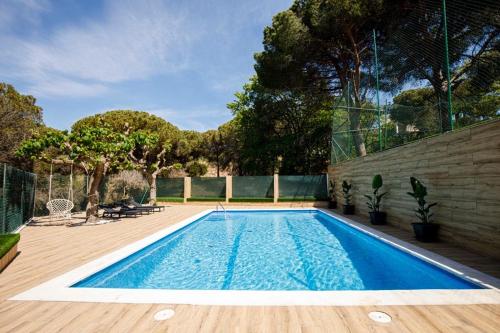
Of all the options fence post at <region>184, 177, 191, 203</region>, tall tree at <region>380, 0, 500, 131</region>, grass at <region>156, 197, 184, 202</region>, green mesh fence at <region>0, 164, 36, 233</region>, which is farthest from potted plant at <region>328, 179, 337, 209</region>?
green mesh fence at <region>0, 164, 36, 233</region>

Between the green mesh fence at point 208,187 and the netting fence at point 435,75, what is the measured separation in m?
10.7

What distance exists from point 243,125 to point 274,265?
19581 millimetres

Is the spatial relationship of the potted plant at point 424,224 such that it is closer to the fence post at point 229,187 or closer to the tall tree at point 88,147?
the tall tree at point 88,147

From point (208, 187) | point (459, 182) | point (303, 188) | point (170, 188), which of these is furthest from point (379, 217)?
point (170, 188)

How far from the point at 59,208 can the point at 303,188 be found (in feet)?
41.9

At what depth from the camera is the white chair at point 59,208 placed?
30.2 feet

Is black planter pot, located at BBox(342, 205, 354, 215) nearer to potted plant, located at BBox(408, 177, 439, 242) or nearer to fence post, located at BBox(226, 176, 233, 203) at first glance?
potted plant, located at BBox(408, 177, 439, 242)

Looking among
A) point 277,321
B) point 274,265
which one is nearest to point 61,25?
point 274,265

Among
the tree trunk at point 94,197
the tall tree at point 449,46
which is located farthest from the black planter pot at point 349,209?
the tree trunk at point 94,197

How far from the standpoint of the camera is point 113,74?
11.7 meters

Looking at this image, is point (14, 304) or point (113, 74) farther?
point (113, 74)

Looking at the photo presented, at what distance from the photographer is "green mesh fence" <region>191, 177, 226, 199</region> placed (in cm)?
1820

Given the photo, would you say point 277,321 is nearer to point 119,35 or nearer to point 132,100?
point 119,35

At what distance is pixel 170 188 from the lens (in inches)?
723
